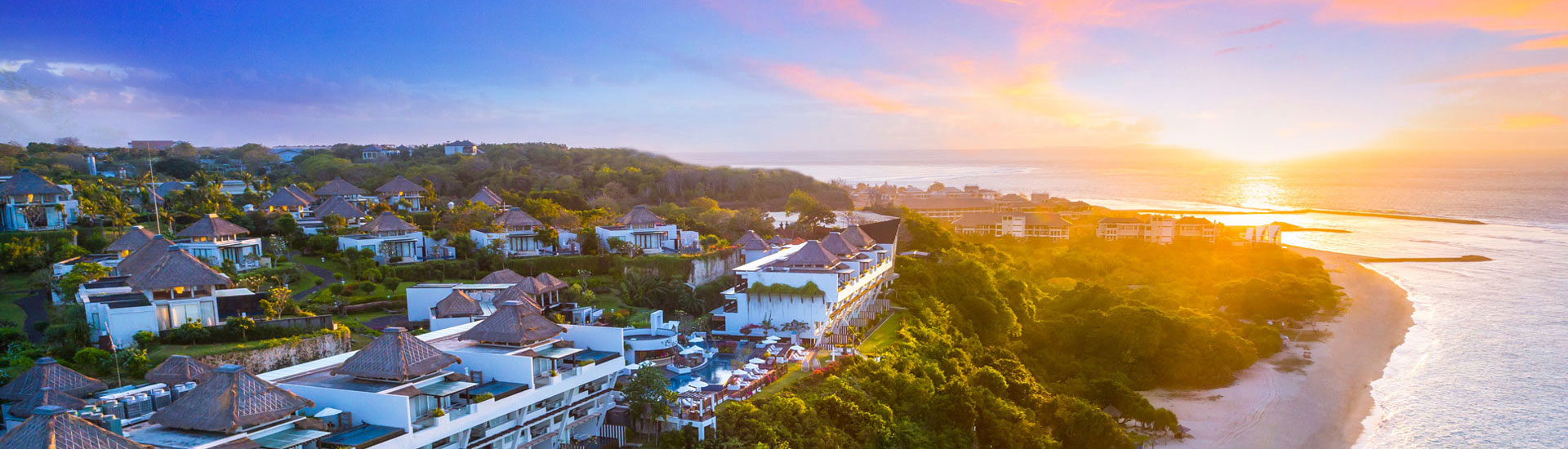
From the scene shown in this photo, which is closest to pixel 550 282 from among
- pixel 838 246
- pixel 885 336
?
pixel 838 246

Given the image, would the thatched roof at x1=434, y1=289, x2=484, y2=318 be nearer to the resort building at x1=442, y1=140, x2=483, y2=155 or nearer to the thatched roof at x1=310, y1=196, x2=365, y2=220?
the thatched roof at x1=310, y1=196, x2=365, y2=220

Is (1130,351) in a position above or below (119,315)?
below

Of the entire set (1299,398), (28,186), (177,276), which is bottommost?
(1299,398)

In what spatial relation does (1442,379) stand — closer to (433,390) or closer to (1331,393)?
(1331,393)

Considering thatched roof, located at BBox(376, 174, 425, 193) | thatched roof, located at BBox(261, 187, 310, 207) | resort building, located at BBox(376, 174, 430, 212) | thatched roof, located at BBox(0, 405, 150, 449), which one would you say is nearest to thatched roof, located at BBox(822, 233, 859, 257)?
thatched roof, located at BBox(0, 405, 150, 449)

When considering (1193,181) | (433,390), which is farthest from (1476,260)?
(1193,181)

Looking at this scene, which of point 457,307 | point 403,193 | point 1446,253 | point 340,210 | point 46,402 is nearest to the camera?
point 46,402

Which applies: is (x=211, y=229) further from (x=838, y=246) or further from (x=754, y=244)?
(x=838, y=246)
